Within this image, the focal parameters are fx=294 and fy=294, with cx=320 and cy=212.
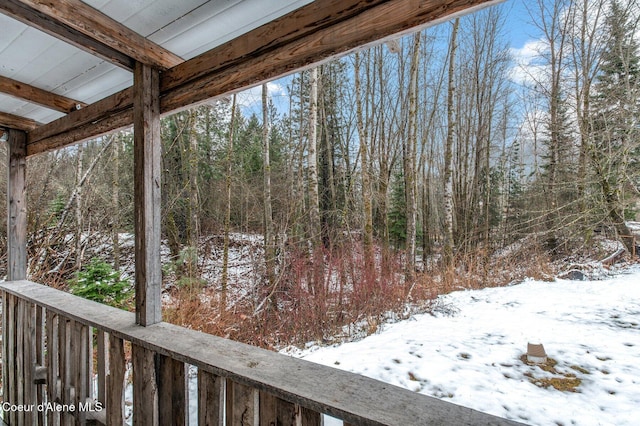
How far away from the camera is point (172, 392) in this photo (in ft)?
4.32

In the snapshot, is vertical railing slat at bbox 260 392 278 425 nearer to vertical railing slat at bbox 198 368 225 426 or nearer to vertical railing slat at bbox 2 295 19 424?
vertical railing slat at bbox 198 368 225 426

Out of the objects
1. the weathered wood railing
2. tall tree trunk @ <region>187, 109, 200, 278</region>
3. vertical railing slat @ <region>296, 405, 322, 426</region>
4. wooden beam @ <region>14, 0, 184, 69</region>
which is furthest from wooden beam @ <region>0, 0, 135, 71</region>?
tall tree trunk @ <region>187, 109, 200, 278</region>

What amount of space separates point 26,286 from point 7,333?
0.44m

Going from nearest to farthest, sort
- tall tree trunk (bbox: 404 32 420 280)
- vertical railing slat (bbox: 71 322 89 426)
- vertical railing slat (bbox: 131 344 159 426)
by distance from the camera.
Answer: vertical railing slat (bbox: 131 344 159 426)
vertical railing slat (bbox: 71 322 89 426)
tall tree trunk (bbox: 404 32 420 280)

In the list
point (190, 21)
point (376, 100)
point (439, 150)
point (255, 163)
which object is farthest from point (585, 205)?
point (255, 163)

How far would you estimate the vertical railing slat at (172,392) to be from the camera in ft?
4.22

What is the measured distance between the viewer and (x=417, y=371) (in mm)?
2566

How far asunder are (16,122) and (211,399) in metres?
3.13

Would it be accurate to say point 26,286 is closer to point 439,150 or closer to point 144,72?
point 144,72

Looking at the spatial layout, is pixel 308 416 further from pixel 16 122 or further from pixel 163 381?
pixel 16 122

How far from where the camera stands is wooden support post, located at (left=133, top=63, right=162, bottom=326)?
5.11 feet

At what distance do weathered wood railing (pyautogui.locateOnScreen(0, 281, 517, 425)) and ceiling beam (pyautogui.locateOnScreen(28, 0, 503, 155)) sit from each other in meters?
1.17

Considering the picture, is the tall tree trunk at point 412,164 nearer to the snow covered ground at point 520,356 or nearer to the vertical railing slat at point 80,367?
the snow covered ground at point 520,356

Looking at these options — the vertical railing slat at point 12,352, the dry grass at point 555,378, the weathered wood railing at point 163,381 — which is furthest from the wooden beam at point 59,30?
the dry grass at point 555,378
